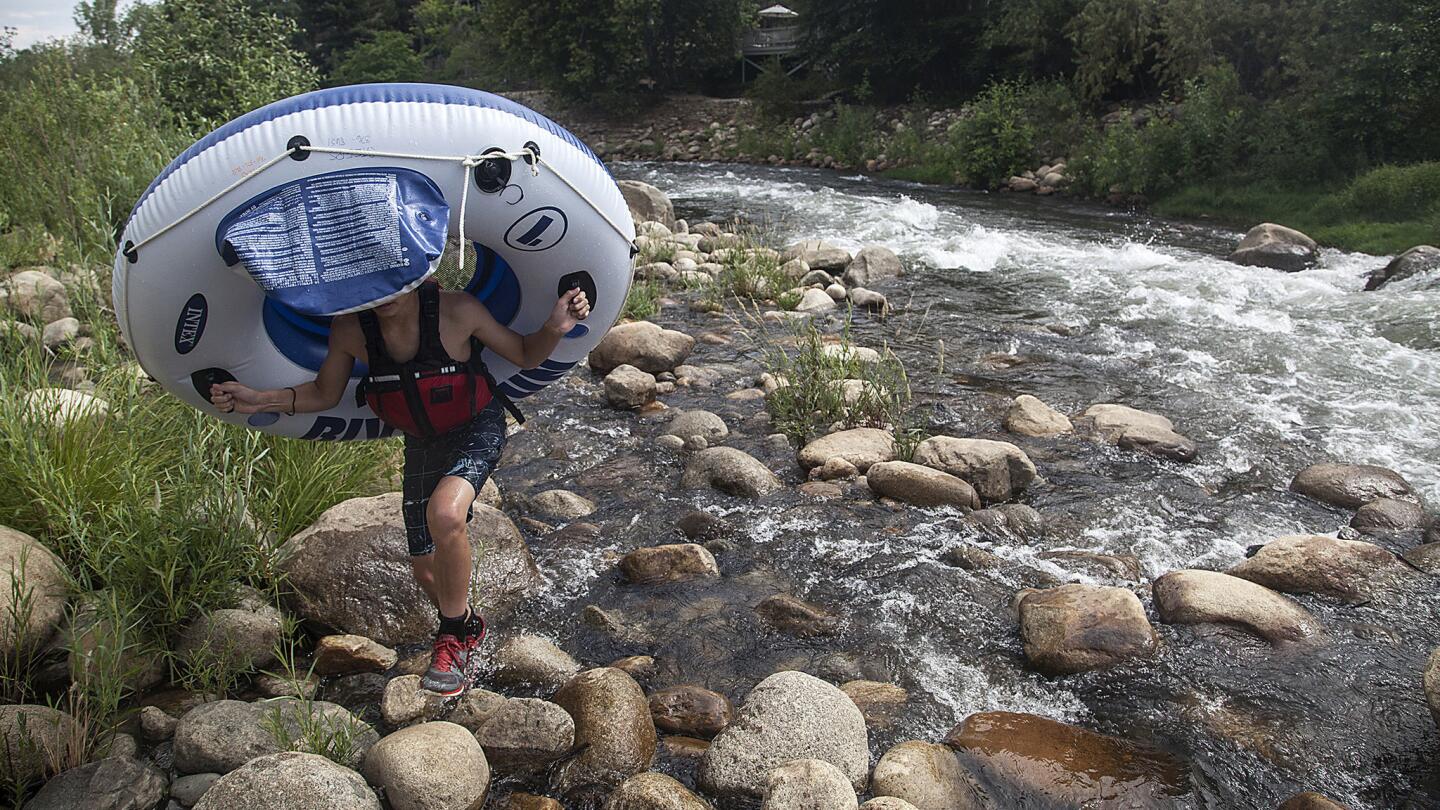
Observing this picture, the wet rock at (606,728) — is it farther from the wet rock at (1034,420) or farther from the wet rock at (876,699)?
the wet rock at (1034,420)

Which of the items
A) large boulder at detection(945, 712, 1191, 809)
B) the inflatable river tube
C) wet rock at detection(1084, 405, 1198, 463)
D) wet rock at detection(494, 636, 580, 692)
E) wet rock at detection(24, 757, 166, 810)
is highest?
the inflatable river tube

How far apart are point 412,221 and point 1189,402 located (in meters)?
5.85

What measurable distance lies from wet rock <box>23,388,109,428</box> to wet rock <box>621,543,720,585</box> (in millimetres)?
2320

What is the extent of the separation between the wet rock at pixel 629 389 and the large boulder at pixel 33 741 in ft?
13.2

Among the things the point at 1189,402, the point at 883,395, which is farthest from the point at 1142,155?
the point at 883,395

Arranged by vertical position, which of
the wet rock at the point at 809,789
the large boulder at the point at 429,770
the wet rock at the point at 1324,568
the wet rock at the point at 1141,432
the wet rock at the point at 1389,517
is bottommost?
the wet rock at the point at 1389,517

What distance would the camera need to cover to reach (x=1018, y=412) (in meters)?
6.29

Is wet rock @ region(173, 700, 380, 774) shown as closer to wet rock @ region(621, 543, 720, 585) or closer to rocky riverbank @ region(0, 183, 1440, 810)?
rocky riverbank @ region(0, 183, 1440, 810)

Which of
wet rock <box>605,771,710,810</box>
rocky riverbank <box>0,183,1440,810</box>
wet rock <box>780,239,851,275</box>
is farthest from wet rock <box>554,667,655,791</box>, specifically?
wet rock <box>780,239,851,275</box>

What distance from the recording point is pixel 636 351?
7.22 m

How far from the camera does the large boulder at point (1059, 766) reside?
2941 mm

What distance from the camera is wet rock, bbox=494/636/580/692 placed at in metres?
3.52

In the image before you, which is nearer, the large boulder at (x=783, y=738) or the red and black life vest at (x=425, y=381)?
the large boulder at (x=783, y=738)

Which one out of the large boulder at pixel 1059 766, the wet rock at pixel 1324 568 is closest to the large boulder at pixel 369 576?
the large boulder at pixel 1059 766
